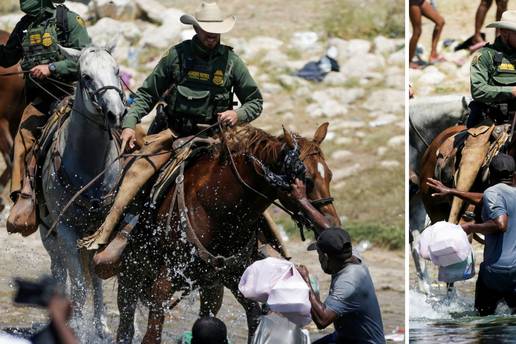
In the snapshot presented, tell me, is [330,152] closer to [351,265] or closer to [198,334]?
[351,265]

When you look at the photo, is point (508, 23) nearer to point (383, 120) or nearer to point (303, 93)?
point (383, 120)

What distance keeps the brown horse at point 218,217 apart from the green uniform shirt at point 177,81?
2.00 feet

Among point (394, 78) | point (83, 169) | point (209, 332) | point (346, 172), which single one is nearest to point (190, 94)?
point (83, 169)

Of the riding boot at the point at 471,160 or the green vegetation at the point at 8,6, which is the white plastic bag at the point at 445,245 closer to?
the riding boot at the point at 471,160

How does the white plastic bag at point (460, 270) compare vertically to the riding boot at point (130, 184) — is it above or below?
below

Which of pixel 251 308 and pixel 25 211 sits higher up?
pixel 251 308

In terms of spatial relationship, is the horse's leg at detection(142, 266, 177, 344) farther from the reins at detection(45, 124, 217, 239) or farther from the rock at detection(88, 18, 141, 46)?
the rock at detection(88, 18, 141, 46)

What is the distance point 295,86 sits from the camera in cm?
2264

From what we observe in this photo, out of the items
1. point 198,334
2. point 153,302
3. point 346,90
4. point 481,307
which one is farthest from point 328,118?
point 198,334

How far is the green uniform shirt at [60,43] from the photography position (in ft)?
43.5

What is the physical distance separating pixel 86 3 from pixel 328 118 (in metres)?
3.93

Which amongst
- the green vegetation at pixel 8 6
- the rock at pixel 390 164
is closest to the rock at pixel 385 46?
the rock at pixel 390 164

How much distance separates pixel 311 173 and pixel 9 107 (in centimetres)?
662

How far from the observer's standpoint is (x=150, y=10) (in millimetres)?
23766
